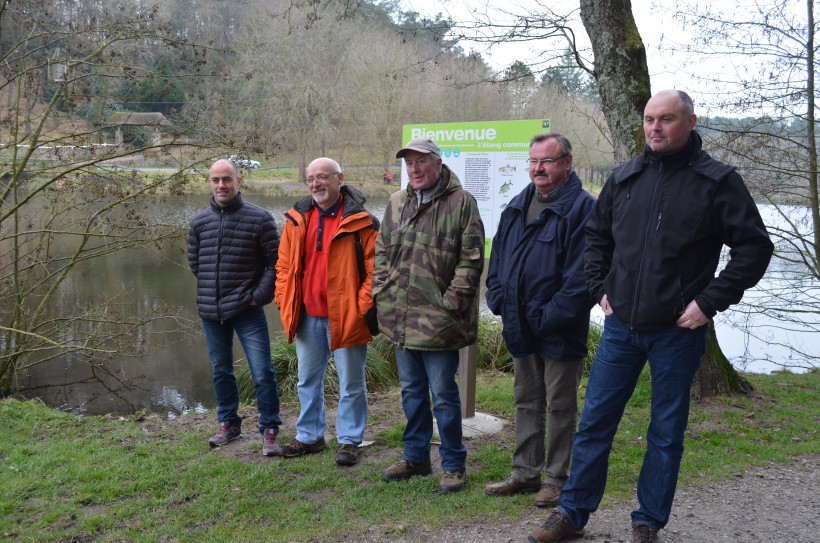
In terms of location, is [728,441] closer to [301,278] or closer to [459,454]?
[459,454]

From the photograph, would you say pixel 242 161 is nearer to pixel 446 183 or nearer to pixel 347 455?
pixel 347 455

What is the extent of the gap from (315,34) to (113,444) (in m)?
22.3

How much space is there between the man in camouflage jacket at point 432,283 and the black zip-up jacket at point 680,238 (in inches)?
40.6

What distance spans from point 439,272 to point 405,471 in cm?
128

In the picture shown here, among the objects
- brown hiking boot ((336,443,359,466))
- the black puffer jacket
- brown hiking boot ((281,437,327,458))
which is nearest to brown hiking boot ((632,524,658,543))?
brown hiking boot ((336,443,359,466))

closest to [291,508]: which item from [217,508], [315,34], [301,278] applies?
[217,508]

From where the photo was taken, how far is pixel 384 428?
18.4 ft

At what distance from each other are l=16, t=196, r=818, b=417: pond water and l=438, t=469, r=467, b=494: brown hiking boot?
16.4ft

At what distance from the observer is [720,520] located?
3.64 metres

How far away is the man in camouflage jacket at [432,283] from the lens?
3.91 m

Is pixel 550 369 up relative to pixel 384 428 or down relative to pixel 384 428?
up

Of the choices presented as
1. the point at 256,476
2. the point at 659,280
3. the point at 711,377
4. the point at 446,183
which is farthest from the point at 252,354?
the point at 711,377

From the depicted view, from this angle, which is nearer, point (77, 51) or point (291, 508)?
point (291, 508)

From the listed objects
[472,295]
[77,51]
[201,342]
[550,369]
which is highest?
[77,51]
